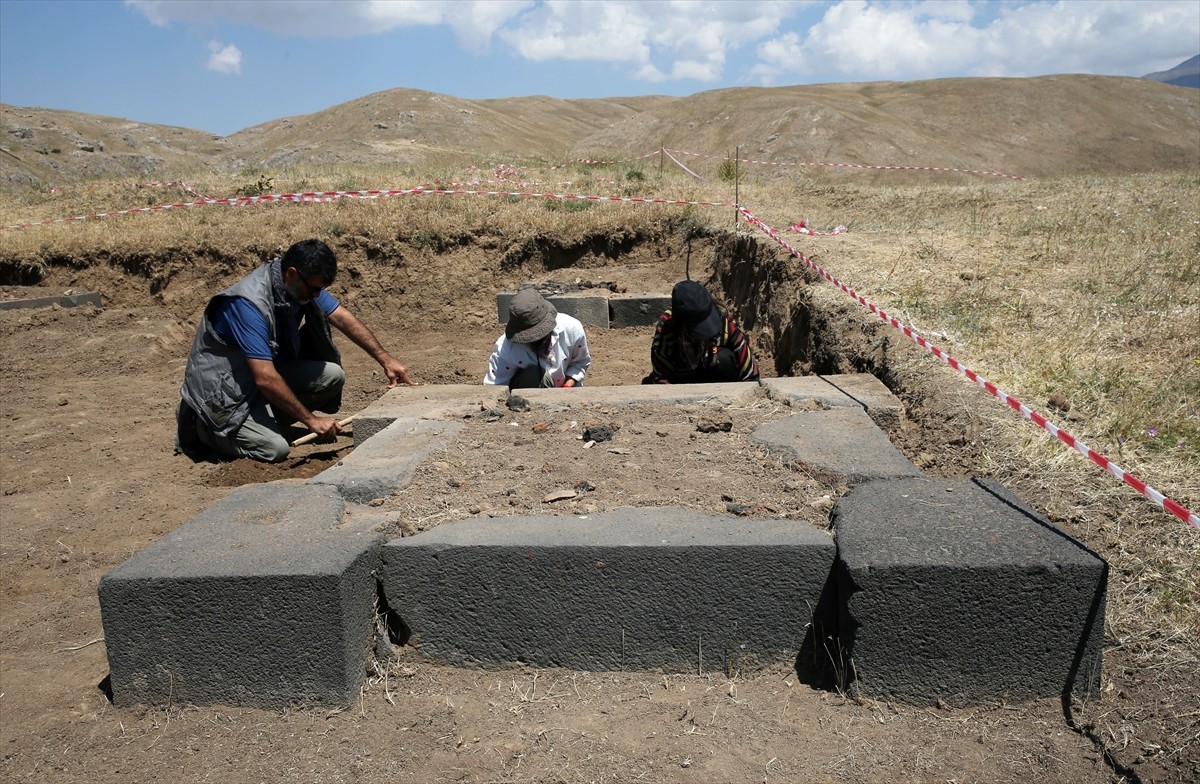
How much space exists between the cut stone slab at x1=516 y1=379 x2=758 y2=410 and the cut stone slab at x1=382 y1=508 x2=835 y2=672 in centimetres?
142

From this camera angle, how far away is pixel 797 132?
32.3 meters

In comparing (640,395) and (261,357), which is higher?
(261,357)

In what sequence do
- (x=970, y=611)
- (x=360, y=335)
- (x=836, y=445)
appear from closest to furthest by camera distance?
(x=970, y=611) → (x=836, y=445) → (x=360, y=335)

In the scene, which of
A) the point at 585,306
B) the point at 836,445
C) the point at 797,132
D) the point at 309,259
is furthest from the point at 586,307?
the point at 797,132

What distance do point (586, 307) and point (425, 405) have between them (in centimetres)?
466

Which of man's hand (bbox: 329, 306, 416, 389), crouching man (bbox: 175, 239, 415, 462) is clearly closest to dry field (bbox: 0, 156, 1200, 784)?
crouching man (bbox: 175, 239, 415, 462)

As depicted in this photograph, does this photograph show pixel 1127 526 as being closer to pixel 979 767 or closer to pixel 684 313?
pixel 979 767

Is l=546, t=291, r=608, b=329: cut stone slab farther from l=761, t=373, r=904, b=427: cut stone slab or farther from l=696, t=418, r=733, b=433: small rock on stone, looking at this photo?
l=696, t=418, r=733, b=433: small rock on stone

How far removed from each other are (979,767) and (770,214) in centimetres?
867

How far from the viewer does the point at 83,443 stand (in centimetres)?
604

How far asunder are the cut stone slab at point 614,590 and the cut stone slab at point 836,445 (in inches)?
19.4

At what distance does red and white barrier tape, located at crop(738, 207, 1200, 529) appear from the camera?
2.74 metres

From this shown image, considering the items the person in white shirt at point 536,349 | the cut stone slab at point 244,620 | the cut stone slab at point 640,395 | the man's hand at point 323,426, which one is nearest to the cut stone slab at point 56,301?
the man's hand at point 323,426

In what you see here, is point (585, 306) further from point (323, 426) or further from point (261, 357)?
point (261, 357)
